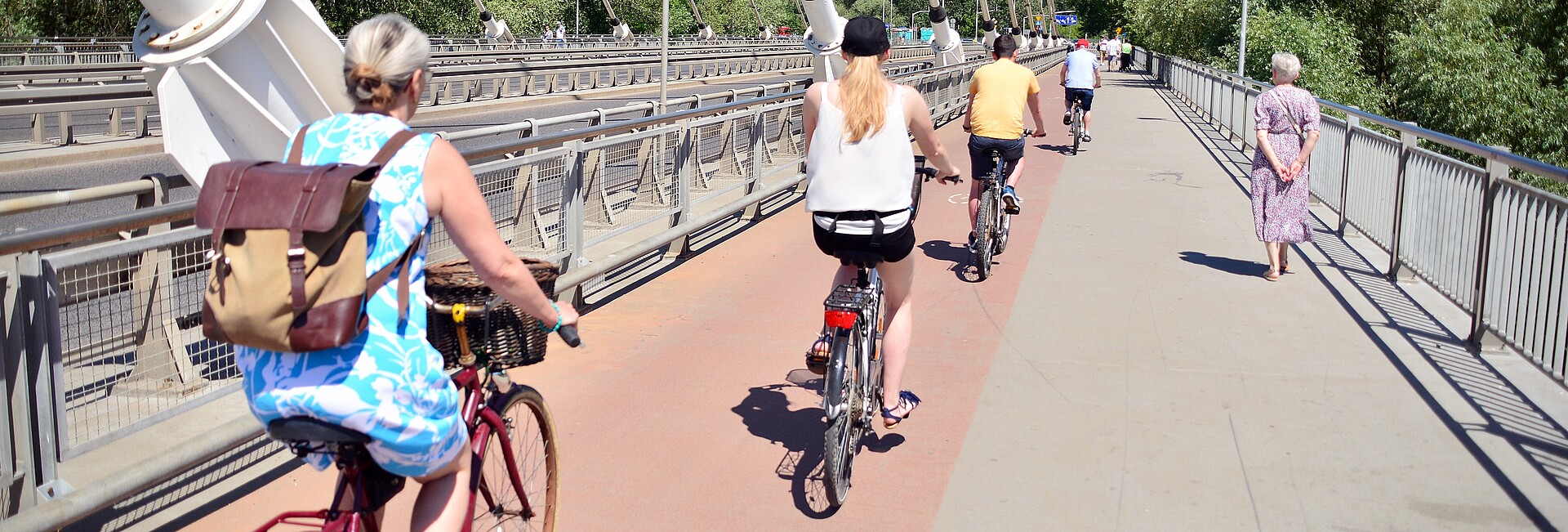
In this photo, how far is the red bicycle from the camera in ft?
9.45

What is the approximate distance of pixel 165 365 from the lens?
4.69 m

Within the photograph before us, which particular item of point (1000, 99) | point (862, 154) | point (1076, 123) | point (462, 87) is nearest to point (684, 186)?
point (1000, 99)

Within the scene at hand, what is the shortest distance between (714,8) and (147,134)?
3466 inches

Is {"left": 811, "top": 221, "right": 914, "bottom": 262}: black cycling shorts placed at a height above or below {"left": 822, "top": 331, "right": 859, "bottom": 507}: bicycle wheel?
above

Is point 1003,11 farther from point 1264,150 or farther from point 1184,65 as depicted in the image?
point 1264,150

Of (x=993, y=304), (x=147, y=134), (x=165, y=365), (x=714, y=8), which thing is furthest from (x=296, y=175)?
(x=714, y=8)

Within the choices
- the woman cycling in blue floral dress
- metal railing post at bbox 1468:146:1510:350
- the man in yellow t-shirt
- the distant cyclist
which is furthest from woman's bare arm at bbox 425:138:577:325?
the distant cyclist

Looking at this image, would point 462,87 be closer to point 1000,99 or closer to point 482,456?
→ point 1000,99

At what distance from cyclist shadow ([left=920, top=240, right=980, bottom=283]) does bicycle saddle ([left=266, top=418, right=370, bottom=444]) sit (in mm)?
7000

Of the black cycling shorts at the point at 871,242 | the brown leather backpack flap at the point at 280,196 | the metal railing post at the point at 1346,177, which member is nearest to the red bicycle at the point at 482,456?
the brown leather backpack flap at the point at 280,196

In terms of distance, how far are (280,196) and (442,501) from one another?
94 cm

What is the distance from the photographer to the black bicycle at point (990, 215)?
931 centimetres

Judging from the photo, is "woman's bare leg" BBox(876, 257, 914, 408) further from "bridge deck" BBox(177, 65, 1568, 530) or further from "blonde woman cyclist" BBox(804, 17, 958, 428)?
"bridge deck" BBox(177, 65, 1568, 530)

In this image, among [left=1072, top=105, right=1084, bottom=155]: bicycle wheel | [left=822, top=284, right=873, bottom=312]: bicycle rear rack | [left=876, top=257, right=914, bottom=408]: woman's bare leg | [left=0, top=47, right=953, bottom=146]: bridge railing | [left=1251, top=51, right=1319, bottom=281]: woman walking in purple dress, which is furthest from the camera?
[left=0, top=47, right=953, bottom=146]: bridge railing
